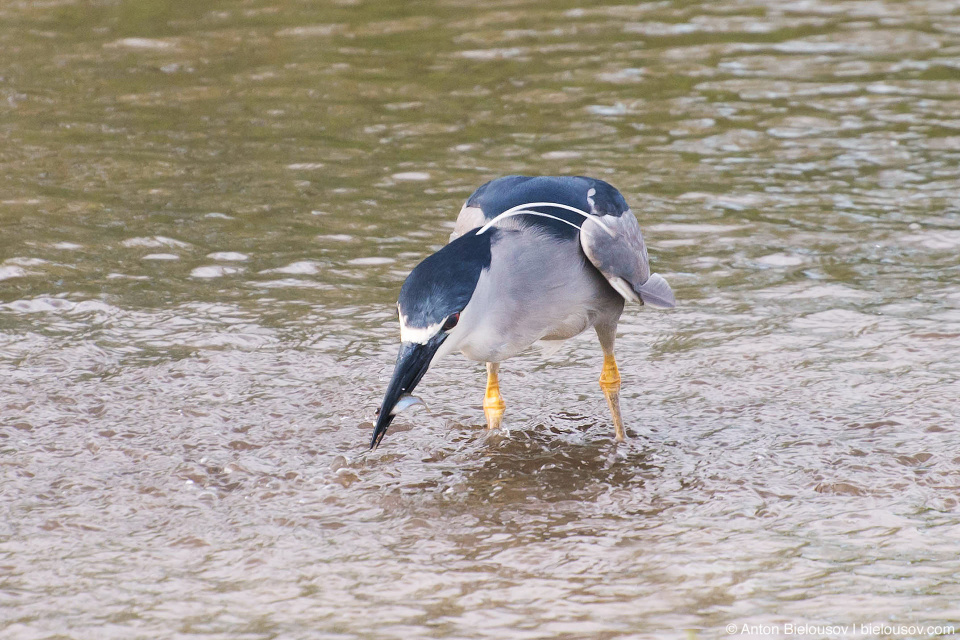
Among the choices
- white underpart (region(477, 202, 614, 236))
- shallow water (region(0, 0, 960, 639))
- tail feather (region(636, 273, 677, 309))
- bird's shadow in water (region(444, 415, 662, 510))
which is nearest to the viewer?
shallow water (region(0, 0, 960, 639))

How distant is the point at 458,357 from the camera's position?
22.5 feet

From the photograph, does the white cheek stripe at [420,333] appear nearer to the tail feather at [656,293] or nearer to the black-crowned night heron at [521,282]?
the black-crowned night heron at [521,282]

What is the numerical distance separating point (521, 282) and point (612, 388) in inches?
38.4

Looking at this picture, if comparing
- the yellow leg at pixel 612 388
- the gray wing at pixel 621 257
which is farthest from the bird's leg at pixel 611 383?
the gray wing at pixel 621 257

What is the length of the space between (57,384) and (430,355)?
2.63 meters

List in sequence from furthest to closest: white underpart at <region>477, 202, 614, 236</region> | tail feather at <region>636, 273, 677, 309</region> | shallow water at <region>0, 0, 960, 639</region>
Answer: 1. tail feather at <region>636, 273, 677, 309</region>
2. white underpart at <region>477, 202, 614, 236</region>
3. shallow water at <region>0, 0, 960, 639</region>

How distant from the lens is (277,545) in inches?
185

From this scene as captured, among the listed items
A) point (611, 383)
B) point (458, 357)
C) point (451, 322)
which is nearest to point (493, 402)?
point (611, 383)

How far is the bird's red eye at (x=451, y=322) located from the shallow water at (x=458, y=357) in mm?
895

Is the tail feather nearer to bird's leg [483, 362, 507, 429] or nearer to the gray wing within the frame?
the gray wing

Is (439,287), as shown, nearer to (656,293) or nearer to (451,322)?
(451,322)

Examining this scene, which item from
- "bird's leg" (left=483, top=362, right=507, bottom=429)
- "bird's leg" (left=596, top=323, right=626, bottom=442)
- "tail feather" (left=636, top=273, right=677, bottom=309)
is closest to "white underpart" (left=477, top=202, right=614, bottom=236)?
"tail feather" (left=636, top=273, right=677, bottom=309)

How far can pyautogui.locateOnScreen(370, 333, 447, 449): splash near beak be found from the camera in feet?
14.6

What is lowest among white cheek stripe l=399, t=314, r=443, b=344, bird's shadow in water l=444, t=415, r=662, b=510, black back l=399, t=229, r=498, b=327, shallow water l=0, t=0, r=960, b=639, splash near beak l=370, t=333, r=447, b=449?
bird's shadow in water l=444, t=415, r=662, b=510
